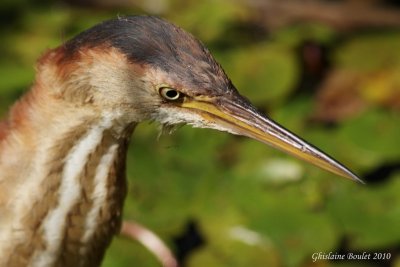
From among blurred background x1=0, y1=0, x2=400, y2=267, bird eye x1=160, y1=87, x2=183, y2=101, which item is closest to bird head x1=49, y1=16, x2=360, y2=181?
bird eye x1=160, y1=87, x2=183, y2=101

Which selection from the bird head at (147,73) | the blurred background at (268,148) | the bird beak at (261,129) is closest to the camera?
the bird head at (147,73)

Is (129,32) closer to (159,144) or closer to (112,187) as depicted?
(112,187)

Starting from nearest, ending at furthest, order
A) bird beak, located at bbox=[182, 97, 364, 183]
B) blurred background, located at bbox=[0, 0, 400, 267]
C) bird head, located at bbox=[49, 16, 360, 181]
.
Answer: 1. bird head, located at bbox=[49, 16, 360, 181]
2. bird beak, located at bbox=[182, 97, 364, 183]
3. blurred background, located at bbox=[0, 0, 400, 267]

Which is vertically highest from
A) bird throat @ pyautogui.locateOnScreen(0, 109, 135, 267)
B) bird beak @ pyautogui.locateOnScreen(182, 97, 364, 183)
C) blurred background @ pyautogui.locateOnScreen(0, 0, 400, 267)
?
blurred background @ pyautogui.locateOnScreen(0, 0, 400, 267)

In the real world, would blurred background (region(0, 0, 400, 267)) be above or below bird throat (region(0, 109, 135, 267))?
above

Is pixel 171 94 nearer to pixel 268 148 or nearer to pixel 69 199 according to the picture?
pixel 69 199

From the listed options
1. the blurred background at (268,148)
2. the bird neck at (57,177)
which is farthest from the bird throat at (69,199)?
the blurred background at (268,148)

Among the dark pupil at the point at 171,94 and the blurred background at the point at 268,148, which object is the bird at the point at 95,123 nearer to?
the dark pupil at the point at 171,94

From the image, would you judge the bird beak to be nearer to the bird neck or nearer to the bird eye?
the bird eye
